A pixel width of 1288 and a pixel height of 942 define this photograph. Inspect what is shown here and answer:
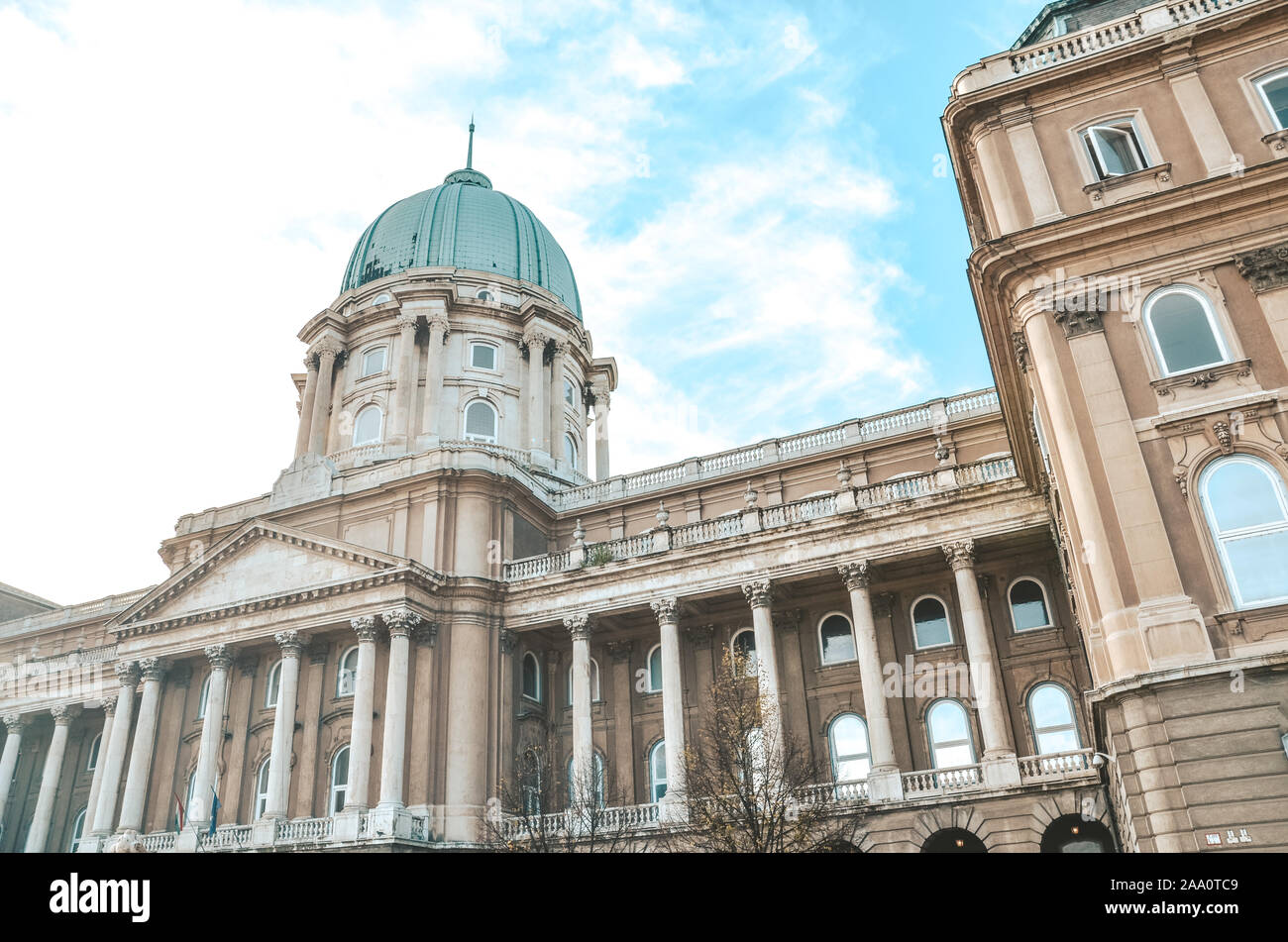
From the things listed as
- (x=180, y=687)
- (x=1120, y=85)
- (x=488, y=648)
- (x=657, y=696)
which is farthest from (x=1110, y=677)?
(x=180, y=687)

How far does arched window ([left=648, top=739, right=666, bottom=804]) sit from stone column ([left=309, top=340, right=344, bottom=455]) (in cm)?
2514

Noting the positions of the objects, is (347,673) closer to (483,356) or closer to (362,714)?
(362,714)

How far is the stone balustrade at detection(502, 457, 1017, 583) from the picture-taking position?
101ft

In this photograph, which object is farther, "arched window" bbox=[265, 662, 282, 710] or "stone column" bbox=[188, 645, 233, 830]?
"arched window" bbox=[265, 662, 282, 710]

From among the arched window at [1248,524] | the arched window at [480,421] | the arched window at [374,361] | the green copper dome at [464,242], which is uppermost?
the green copper dome at [464,242]

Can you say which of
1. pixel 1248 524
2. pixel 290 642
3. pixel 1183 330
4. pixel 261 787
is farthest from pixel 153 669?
pixel 1248 524

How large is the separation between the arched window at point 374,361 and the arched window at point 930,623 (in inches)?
1238

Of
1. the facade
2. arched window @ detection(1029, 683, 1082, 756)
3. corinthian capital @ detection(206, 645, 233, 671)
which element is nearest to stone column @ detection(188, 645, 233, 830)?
corinthian capital @ detection(206, 645, 233, 671)

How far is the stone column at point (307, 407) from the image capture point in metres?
50.8

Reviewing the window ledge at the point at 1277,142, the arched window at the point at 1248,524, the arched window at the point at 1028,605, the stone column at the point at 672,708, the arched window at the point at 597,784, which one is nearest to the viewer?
the arched window at the point at 1248,524

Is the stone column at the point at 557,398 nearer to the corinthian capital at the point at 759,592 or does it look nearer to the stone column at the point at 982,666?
the corinthian capital at the point at 759,592

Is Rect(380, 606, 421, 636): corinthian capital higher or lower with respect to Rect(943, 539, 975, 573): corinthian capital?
higher

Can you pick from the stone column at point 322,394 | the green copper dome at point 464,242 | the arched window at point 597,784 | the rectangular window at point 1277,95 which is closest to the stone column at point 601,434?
the green copper dome at point 464,242

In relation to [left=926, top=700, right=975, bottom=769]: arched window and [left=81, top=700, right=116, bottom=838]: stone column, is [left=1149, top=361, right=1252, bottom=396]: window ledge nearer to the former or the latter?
[left=926, top=700, right=975, bottom=769]: arched window
